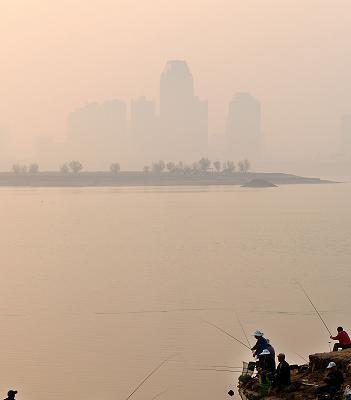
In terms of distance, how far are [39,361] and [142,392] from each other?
4.88 metres

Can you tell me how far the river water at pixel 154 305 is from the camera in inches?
925

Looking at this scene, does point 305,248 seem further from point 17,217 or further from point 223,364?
point 17,217

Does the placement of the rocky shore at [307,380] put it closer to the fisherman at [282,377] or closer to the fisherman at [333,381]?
the fisherman at [282,377]

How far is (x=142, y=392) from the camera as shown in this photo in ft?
72.1

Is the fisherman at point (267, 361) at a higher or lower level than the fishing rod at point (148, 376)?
higher

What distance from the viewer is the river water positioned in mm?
23484

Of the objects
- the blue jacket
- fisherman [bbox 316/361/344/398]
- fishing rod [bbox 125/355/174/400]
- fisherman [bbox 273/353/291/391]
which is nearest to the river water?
fishing rod [bbox 125/355/174/400]

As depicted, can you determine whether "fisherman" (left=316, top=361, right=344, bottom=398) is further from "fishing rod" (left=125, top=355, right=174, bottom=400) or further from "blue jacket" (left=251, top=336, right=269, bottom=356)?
"fishing rod" (left=125, top=355, right=174, bottom=400)

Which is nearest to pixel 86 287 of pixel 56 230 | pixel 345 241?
pixel 345 241

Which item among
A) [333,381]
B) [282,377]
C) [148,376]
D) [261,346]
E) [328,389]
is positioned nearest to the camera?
[333,381]

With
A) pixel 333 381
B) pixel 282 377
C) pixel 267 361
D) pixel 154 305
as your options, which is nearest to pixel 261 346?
pixel 267 361

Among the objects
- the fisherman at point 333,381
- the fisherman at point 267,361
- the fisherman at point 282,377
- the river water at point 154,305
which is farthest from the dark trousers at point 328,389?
the river water at point 154,305

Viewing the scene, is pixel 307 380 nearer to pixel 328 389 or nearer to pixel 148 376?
pixel 328 389

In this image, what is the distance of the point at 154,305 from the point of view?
3503 cm
